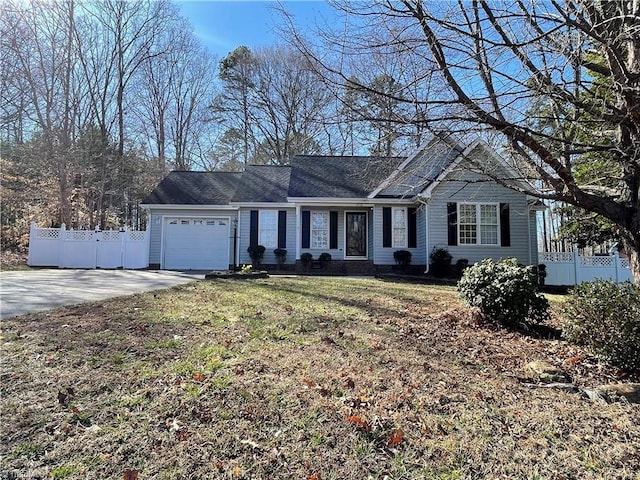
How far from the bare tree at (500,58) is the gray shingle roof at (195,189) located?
527 inches

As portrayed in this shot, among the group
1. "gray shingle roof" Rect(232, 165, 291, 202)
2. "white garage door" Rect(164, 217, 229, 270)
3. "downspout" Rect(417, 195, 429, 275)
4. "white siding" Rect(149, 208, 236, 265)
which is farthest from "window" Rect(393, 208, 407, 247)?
"white garage door" Rect(164, 217, 229, 270)

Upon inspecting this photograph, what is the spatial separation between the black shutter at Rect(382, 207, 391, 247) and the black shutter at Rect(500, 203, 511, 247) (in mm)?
4176

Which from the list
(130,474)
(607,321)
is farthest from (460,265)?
(130,474)

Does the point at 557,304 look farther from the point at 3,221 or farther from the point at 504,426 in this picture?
the point at 3,221

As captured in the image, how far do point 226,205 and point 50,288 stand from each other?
29.2 feet

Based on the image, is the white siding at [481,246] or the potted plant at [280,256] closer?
the white siding at [481,246]

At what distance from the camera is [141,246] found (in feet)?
53.6

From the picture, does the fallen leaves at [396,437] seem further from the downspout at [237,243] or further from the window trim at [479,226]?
the downspout at [237,243]

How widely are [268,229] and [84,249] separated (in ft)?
25.4

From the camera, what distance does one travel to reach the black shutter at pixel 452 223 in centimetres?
1448

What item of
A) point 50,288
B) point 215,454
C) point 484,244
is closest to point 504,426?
point 215,454

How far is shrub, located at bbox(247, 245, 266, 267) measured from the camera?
15.9 metres

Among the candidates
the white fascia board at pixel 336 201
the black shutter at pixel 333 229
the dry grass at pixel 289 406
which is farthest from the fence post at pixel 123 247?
the dry grass at pixel 289 406

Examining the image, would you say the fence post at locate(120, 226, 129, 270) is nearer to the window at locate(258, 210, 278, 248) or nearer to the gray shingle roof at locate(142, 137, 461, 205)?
the gray shingle roof at locate(142, 137, 461, 205)
